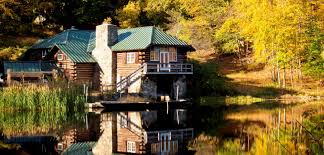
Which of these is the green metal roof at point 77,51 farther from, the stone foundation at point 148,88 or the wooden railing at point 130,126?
the wooden railing at point 130,126

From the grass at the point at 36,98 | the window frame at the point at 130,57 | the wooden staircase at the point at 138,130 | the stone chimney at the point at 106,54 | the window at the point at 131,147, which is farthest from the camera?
the stone chimney at the point at 106,54

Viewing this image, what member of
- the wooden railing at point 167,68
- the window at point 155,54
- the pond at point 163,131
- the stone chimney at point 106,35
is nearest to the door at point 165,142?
the pond at point 163,131

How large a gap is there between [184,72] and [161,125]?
14050 millimetres

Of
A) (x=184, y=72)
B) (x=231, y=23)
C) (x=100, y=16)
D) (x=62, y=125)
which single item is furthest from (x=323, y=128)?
(x=100, y=16)

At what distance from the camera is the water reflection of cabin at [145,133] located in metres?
19.4

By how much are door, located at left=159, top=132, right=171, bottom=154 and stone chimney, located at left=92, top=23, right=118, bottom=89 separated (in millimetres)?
18802

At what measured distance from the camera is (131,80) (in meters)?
39.4

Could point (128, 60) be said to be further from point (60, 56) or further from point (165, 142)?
point (165, 142)

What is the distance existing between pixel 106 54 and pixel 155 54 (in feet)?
14.0

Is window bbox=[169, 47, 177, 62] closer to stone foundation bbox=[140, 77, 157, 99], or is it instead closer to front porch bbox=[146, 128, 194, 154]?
stone foundation bbox=[140, 77, 157, 99]

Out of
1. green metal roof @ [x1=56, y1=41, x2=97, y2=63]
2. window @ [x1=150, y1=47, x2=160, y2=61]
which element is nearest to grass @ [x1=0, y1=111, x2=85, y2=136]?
window @ [x1=150, y1=47, x2=160, y2=61]

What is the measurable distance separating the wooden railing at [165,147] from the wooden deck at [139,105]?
585 inches

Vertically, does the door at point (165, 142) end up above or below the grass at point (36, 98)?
below

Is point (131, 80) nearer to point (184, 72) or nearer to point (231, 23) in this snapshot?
point (184, 72)
